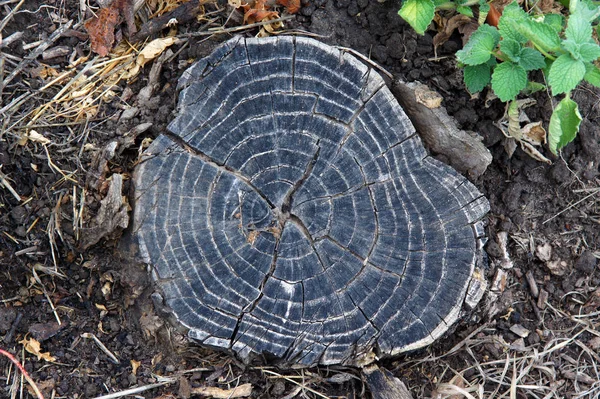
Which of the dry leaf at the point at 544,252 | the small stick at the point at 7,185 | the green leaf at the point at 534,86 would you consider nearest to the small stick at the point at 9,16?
the small stick at the point at 7,185

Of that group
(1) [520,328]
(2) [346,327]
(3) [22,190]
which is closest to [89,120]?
(3) [22,190]

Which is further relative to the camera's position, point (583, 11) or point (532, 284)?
point (532, 284)

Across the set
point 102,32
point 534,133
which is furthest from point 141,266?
point 534,133

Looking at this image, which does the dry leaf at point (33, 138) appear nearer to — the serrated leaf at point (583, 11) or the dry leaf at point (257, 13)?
the dry leaf at point (257, 13)

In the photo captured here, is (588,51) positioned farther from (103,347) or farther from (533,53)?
(103,347)

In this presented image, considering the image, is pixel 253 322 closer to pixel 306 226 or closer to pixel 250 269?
pixel 250 269

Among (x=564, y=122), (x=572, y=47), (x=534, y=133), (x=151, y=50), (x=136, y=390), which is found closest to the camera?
(x=572, y=47)
